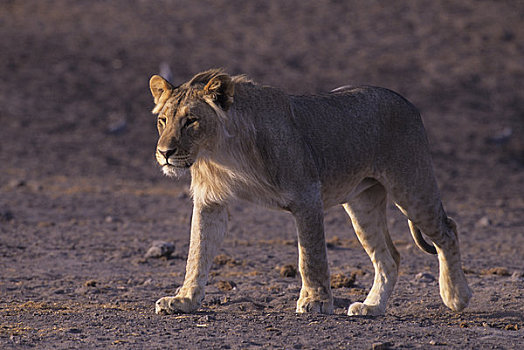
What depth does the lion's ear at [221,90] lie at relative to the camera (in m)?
5.98

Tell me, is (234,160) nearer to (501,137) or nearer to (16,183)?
(16,183)

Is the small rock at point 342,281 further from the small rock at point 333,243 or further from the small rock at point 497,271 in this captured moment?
the small rock at point 333,243

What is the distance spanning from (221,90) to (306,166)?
755 mm

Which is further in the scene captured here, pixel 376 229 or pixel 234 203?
pixel 376 229

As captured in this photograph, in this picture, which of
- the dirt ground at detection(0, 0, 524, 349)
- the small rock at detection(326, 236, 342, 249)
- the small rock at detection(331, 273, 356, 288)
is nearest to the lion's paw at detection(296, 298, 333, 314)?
the dirt ground at detection(0, 0, 524, 349)

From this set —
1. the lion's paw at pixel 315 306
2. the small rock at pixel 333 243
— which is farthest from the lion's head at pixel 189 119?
the small rock at pixel 333 243

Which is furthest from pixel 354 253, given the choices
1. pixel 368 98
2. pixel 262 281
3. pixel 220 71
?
pixel 220 71

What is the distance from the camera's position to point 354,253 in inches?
377

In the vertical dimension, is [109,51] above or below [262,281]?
above

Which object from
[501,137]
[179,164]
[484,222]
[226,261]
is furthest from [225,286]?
[501,137]

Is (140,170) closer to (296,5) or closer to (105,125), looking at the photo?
(105,125)

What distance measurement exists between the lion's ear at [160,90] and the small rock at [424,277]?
3094 mm

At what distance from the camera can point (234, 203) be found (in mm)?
6344

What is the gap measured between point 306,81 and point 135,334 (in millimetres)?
13231
